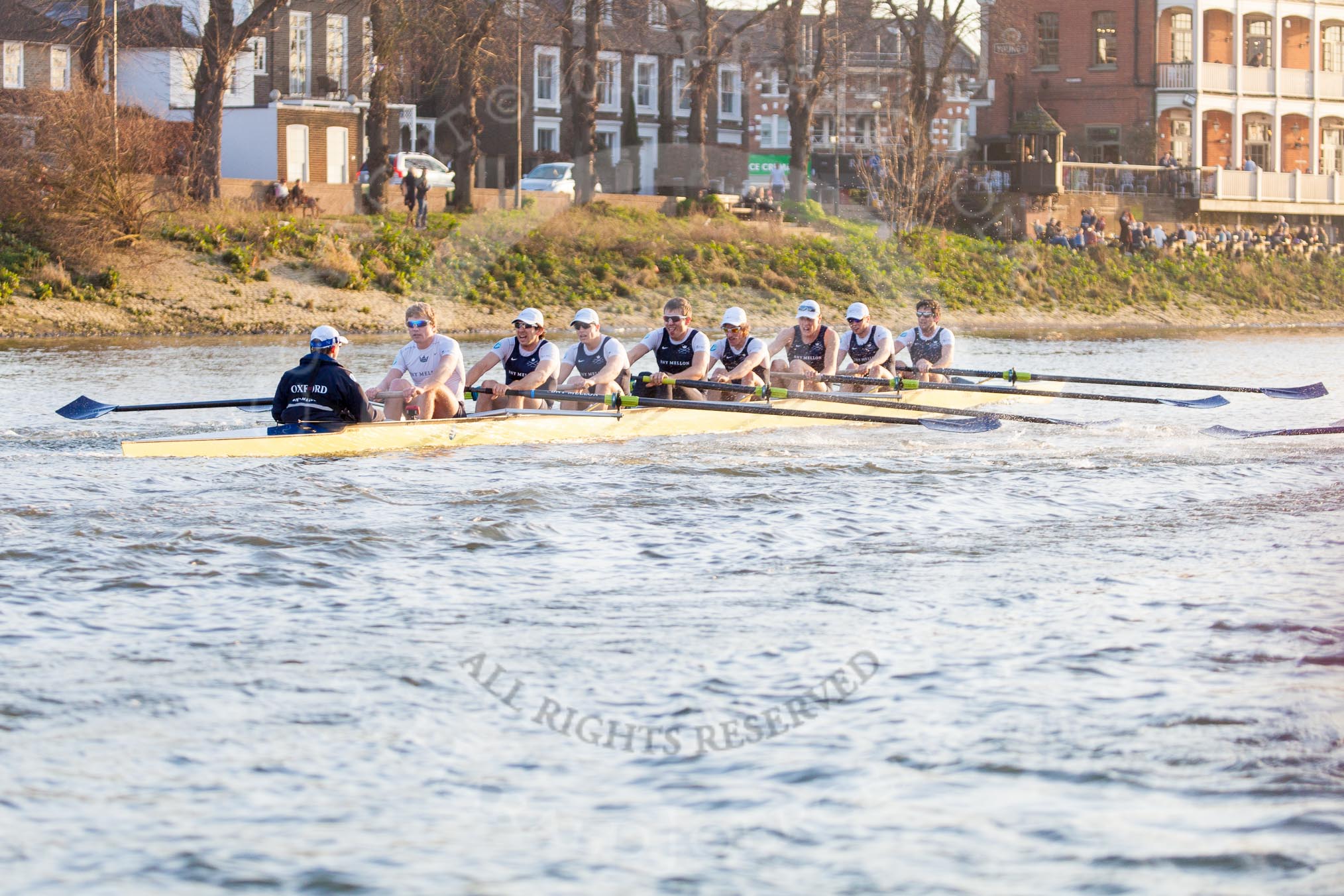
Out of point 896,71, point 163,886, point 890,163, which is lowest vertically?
point 163,886

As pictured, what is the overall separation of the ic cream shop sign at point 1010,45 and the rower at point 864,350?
138ft

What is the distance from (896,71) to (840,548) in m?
58.7

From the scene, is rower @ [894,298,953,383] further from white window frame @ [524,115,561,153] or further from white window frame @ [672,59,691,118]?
white window frame @ [672,59,691,118]

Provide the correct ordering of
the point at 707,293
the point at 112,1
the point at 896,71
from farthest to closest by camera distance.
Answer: the point at 896,71 < the point at 707,293 < the point at 112,1

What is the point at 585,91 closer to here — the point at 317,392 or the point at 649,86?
the point at 649,86

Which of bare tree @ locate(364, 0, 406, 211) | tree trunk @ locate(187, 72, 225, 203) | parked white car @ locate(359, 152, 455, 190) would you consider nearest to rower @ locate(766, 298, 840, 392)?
tree trunk @ locate(187, 72, 225, 203)

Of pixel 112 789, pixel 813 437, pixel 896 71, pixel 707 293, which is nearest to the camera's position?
pixel 112 789

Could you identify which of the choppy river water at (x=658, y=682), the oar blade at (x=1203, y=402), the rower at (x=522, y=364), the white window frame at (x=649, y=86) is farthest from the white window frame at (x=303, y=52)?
the choppy river water at (x=658, y=682)

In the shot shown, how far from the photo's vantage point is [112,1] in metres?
33.1

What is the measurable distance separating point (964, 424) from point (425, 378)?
537 centimetres

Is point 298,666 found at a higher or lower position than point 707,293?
lower

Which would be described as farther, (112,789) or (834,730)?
(834,730)

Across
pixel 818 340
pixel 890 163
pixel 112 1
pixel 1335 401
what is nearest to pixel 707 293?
pixel 890 163

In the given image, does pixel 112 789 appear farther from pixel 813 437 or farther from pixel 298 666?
pixel 813 437
